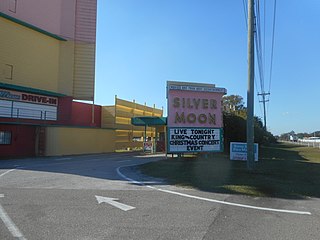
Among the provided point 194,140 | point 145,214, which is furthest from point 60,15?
point 145,214

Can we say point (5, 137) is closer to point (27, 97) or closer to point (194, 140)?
point (27, 97)

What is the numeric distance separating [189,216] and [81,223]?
222cm

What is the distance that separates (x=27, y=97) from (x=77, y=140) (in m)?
5.74

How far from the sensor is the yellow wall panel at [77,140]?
29395 millimetres

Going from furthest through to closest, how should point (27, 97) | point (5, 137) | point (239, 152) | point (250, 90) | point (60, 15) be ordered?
point (60, 15)
point (27, 97)
point (5, 137)
point (239, 152)
point (250, 90)

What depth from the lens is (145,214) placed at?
7613 mm

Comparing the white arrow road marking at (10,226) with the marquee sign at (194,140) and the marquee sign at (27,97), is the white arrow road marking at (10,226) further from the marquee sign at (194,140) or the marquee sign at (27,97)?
Result: the marquee sign at (27,97)

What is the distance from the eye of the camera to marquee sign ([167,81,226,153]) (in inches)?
781

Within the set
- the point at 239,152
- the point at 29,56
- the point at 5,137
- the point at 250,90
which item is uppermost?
the point at 29,56

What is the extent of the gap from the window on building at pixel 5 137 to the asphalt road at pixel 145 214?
54.3ft

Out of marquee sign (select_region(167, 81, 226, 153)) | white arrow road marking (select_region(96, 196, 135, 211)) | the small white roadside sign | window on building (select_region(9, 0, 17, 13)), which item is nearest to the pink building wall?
window on building (select_region(9, 0, 17, 13))

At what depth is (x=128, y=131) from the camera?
45.6 m

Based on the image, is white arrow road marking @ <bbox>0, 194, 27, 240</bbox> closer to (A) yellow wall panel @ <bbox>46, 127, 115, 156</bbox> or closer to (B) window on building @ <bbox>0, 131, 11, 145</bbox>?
(B) window on building @ <bbox>0, 131, 11, 145</bbox>

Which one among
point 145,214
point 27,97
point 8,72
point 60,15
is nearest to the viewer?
point 145,214
